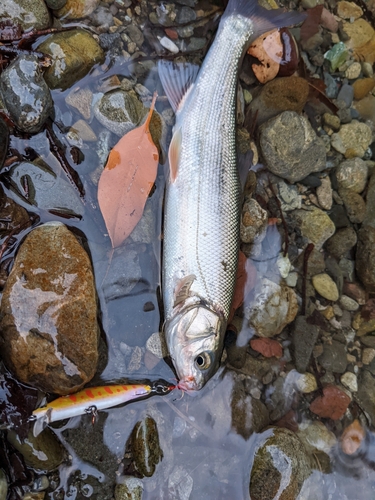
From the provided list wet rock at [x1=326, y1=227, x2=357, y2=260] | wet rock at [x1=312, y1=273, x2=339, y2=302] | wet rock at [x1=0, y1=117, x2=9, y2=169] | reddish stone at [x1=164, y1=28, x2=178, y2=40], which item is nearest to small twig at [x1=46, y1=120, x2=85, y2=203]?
wet rock at [x1=0, y1=117, x2=9, y2=169]

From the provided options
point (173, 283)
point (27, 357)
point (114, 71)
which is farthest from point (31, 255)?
point (114, 71)

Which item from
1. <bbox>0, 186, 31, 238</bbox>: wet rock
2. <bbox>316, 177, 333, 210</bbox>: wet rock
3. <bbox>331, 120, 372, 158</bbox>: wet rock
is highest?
<bbox>0, 186, 31, 238</bbox>: wet rock

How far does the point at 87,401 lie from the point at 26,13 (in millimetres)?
3568

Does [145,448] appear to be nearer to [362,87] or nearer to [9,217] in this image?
[9,217]

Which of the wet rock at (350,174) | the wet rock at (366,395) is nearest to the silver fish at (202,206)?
the wet rock at (350,174)

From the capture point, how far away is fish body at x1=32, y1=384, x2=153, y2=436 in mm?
3420

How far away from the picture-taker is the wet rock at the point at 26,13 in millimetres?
3773

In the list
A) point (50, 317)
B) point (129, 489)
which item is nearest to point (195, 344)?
point (50, 317)

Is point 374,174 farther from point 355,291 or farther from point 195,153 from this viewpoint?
point 195,153

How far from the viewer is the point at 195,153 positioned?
4.02 m

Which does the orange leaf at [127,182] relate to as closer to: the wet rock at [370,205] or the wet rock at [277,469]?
the wet rock at [277,469]

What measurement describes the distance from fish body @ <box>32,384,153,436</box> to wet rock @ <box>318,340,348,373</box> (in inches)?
81.3

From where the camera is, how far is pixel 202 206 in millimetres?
3936

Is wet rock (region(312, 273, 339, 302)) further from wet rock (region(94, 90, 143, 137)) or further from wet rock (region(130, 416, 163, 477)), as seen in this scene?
wet rock (region(94, 90, 143, 137))
